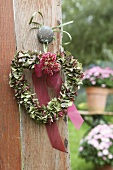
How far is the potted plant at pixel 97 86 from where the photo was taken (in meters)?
3.93

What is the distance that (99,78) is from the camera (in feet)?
12.9

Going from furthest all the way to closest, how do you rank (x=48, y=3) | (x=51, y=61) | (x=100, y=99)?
(x=100, y=99) → (x=48, y=3) → (x=51, y=61)

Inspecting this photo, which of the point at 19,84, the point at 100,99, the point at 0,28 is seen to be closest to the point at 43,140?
the point at 19,84

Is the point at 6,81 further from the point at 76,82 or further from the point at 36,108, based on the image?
the point at 76,82

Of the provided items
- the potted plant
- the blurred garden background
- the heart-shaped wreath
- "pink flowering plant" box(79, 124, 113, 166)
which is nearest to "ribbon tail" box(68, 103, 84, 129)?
the heart-shaped wreath

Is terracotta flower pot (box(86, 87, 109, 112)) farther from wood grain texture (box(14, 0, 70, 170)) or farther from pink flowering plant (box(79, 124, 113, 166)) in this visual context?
wood grain texture (box(14, 0, 70, 170))

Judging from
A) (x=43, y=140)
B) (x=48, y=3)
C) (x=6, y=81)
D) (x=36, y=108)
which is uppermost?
(x=48, y=3)

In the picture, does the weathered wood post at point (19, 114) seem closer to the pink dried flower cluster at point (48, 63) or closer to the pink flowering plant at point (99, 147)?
the pink dried flower cluster at point (48, 63)

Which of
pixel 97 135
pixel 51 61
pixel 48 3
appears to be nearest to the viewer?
pixel 51 61

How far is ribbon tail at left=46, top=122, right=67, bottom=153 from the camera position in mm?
1383

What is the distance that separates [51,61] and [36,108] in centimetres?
18

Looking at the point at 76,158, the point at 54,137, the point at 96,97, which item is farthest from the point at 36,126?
the point at 76,158

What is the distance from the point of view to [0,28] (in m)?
1.33

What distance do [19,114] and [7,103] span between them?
0.20 feet
